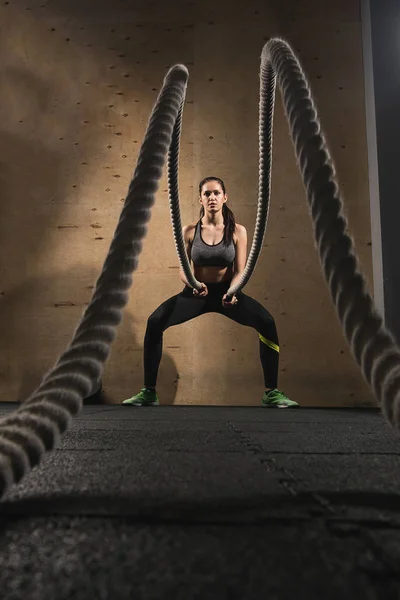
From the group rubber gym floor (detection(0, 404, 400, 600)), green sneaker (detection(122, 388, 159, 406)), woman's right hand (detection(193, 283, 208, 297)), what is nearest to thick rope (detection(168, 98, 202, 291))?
woman's right hand (detection(193, 283, 208, 297))

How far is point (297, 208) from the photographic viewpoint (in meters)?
3.84

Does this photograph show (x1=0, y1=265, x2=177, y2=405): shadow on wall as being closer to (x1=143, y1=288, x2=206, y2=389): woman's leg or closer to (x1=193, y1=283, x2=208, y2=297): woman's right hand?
(x1=143, y1=288, x2=206, y2=389): woman's leg

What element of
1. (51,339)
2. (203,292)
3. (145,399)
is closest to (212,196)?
(203,292)

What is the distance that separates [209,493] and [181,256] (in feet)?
6.16

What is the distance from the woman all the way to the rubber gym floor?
7.16 feet

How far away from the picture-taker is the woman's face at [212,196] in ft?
10.3

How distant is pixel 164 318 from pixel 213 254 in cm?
47

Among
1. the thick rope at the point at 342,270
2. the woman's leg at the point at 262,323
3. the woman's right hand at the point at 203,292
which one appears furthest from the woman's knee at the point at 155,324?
the thick rope at the point at 342,270

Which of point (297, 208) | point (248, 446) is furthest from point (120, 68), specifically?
point (248, 446)

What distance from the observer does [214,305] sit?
2.92 m

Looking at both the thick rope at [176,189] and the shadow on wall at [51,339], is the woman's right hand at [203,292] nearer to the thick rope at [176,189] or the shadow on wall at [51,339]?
the thick rope at [176,189]

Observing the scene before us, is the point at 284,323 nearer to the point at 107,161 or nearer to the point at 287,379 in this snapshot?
the point at 287,379

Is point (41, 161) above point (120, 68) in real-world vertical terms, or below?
below

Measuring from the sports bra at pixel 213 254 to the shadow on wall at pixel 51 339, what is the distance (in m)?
0.95
